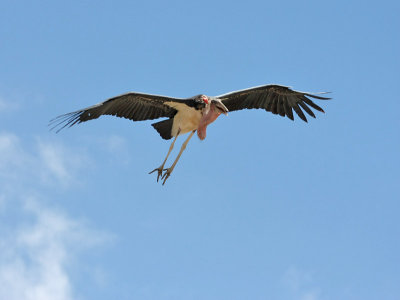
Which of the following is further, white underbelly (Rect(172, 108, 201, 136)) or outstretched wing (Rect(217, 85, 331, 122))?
outstretched wing (Rect(217, 85, 331, 122))

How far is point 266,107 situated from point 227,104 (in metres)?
1.36

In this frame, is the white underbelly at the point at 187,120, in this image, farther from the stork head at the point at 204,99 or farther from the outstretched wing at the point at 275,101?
the outstretched wing at the point at 275,101

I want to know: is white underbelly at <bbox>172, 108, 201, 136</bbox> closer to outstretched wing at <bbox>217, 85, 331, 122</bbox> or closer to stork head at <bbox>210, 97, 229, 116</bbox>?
stork head at <bbox>210, 97, 229, 116</bbox>

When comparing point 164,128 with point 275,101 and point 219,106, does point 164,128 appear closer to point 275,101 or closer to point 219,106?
point 219,106

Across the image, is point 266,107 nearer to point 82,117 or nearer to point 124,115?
point 124,115

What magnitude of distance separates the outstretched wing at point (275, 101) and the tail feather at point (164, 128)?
2206 millimetres

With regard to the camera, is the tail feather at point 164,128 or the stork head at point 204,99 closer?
the stork head at point 204,99

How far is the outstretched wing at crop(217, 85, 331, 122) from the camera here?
2197 cm

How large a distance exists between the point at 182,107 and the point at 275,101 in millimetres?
3635

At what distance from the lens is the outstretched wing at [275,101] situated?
2197 centimetres

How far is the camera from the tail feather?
20641mm

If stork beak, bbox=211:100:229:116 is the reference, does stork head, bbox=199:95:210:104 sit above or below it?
above

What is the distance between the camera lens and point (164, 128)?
2069cm

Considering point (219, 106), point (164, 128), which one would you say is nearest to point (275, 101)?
point (219, 106)
